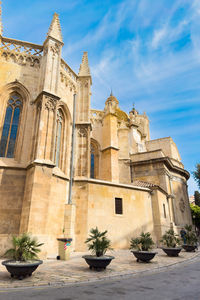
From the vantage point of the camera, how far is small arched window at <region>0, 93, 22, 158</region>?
11867 mm

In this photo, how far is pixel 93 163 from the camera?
65.0ft

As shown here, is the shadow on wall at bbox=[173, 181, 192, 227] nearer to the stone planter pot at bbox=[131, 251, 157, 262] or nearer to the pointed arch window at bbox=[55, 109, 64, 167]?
the stone planter pot at bbox=[131, 251, 157, 262]

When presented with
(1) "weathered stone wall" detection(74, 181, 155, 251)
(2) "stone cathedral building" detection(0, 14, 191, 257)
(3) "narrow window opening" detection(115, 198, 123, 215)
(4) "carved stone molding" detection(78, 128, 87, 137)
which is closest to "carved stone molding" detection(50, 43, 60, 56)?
(2) "stone cathedral building" detection(0, 14, 191, 257)

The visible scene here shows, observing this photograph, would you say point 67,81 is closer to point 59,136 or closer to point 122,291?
point 59,136

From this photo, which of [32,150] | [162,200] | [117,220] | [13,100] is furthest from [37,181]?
[162,200]

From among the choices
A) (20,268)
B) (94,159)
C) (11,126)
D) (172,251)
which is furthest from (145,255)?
(94,159)

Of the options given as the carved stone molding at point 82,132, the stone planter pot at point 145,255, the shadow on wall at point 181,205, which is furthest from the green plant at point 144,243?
the shadow on wall at point 181,205

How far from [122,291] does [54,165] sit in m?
7.27

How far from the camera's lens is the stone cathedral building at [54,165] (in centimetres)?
1038

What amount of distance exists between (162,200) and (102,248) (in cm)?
1255

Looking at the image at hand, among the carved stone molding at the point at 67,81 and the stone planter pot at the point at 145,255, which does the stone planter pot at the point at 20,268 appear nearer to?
the stone planter pot at the point at 145,255

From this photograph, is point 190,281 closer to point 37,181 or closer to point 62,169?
point 37,181

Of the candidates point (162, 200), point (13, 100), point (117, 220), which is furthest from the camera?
point (162, 200)

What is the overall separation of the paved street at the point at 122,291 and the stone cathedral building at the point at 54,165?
4888mm
